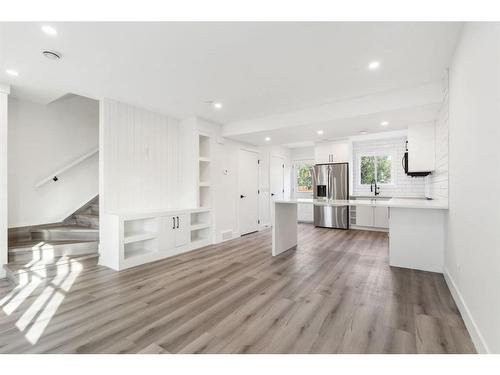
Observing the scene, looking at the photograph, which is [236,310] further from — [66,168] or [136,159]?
[66,168]

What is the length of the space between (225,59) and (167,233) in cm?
285

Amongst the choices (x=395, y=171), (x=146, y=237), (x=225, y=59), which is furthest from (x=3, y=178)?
(x=395, y=171)

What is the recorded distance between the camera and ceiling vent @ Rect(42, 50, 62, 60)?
2.38 m

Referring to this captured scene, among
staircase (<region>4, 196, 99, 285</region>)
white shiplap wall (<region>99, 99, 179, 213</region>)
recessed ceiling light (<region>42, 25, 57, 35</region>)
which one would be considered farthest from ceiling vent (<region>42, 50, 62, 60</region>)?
staircase (<region>4, 196, 99, 285</region>)

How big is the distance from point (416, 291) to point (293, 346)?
1.79 meters

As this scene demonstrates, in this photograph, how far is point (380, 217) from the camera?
6.18m

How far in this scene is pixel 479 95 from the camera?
5.42 feet

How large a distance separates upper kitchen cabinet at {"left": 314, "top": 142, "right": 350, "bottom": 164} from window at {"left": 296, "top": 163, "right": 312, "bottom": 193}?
3.59ft

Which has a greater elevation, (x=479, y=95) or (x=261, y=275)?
(x=479, y=95)

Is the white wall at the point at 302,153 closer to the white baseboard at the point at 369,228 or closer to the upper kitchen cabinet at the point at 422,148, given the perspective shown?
the white baseboard at the point at 369,228
